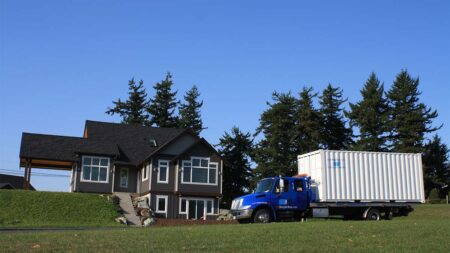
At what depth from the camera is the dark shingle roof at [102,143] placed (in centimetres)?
4244

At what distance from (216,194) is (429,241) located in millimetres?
29775

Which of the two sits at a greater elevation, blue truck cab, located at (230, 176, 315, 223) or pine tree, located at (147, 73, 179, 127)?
pine tree, located at (147, 73, 179, 127)

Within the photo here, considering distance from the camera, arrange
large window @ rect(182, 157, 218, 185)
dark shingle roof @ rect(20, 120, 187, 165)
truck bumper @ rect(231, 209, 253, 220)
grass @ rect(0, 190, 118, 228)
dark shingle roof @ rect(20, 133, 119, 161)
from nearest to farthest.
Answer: truck bumper @ rect(231, 209, 253, 220) < grass @ rect(0, 190, 118, 228) < dark shingle roof @ rect(20, 133, 119, 161) < dark shingle roof @ rect(20, 120, 187, 165) < large window @ rect(182, 157, 218, 185)

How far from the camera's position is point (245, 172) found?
207ft

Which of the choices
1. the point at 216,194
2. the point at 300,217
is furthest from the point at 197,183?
the point at 300,217

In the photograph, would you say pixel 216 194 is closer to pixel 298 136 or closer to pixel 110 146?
pixel 110 146

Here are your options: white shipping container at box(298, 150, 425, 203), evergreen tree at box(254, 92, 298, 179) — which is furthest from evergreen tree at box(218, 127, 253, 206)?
white shipping container at box(298, 150, 425, 203)

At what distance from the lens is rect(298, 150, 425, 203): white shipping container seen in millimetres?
27453

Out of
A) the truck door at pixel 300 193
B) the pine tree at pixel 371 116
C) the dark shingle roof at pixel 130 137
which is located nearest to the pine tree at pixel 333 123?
the pine tree at pixel 371 116

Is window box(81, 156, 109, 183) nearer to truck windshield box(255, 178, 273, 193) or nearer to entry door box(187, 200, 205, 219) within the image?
entry door box(187, 200, 205, 219)

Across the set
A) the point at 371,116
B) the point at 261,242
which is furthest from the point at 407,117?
the point at 261,242

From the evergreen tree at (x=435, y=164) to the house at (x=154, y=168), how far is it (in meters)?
25.6

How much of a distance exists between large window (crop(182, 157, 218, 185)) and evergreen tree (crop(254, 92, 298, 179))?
1542 cm

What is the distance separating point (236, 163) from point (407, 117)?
19932mm
